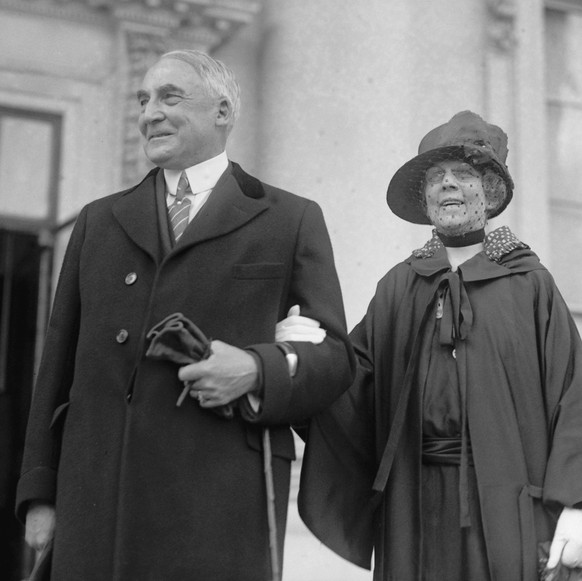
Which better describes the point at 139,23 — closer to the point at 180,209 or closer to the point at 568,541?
the point at 180,209

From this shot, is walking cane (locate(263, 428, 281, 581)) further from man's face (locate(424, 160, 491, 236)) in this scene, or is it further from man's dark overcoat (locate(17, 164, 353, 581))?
man's face (locate(424, 160, 491, 236))

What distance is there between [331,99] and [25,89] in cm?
147

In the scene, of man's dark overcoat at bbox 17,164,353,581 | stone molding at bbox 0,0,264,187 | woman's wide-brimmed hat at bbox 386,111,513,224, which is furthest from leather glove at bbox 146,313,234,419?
stone molding at bbox 0,0,264,187

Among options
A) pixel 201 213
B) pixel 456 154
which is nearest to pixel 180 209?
pixel 201 213

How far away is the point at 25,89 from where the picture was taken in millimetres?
5836

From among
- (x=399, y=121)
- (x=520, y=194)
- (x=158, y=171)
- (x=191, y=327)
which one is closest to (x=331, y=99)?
(x=399, y=121)

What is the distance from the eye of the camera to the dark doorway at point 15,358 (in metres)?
6.22

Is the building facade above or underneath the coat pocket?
above

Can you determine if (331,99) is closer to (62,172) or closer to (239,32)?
(239,32)

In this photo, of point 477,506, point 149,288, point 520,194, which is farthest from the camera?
point 520,194

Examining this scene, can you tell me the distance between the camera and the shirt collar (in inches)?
125

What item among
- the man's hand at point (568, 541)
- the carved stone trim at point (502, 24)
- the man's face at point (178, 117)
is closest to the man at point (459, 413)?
the man's hand at point (568, 541)

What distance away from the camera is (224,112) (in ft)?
10.5

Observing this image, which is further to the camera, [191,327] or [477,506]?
[477,506]
